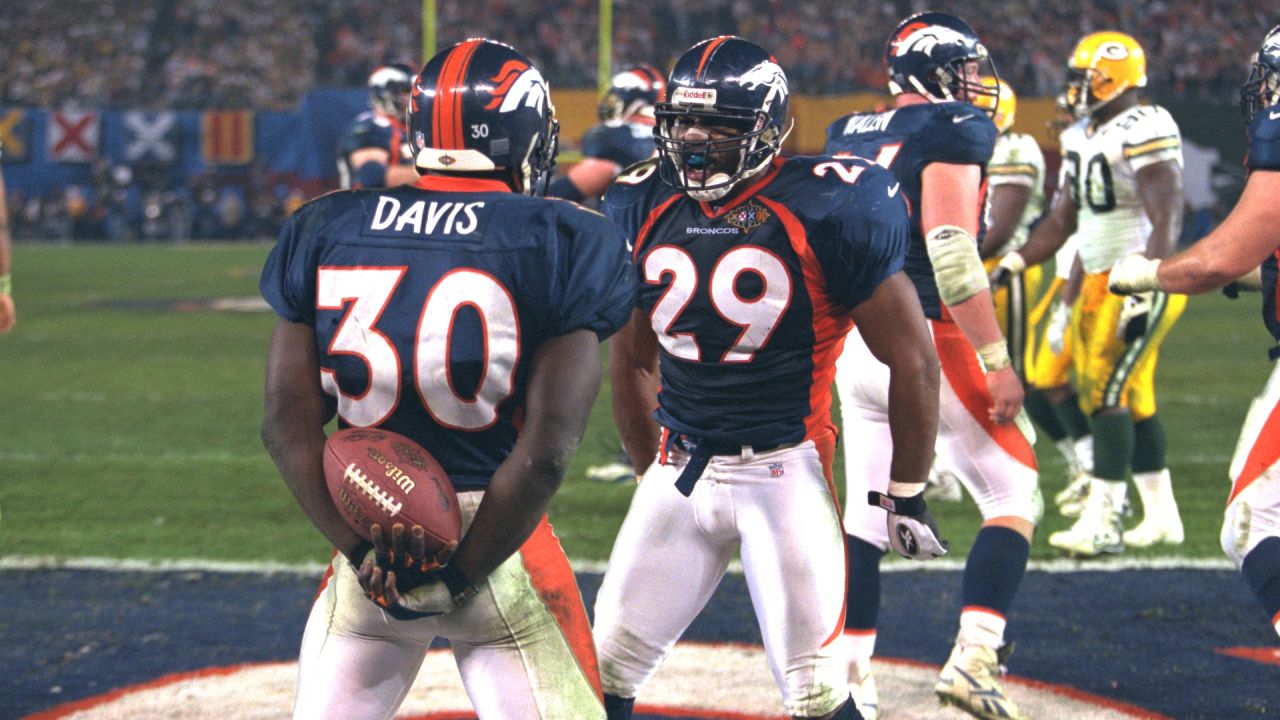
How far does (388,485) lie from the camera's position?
240 cm

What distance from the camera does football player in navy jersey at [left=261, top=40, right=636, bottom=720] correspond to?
2475mm

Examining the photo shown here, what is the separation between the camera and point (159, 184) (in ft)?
96.0

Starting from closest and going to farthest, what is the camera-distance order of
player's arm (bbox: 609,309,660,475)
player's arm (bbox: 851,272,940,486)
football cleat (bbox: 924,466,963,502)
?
player's arm (bbox: 851,272,940,486) → player's arm (bbox: 609,309,660,475) → football cleat (bbox: 924,466,963,502)

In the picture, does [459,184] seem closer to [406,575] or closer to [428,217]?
[428,217]

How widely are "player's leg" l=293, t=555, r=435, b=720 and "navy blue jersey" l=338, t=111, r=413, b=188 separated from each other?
5550 millimetres

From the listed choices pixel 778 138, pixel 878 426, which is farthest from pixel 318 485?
pixel 878 426

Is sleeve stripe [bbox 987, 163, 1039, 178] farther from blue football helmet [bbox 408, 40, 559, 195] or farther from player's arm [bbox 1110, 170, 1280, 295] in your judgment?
blue football helmet [bbox 408, 40, 559, 195]

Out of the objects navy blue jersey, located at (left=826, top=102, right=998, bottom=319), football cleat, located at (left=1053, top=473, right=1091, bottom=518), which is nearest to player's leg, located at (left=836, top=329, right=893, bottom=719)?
navy blue jersey, located at (left=826, top=102, right=998, bottom=319)

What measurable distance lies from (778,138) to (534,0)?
89.6 ft

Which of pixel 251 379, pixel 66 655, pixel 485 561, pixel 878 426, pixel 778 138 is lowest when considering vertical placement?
pixel 251 379

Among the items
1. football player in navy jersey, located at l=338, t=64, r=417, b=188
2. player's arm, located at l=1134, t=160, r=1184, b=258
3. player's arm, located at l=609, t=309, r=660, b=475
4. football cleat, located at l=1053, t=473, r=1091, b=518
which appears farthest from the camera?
football player in navy jersey, located at l=338, t=64, r=417, b=188

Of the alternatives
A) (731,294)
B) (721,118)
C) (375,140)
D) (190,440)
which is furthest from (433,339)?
(190,440)

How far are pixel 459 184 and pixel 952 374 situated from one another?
204 centimetres

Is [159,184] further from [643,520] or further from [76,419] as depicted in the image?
[643,520]
